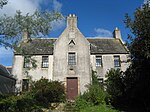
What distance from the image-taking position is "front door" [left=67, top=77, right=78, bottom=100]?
24.2 m

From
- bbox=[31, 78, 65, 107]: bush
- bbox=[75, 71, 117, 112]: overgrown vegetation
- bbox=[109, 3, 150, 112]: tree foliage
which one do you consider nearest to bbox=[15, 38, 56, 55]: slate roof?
bbox=[31, 78, 65, 107]: bush

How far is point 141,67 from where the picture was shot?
15.2 meters

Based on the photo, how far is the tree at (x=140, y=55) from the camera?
1403 centimetres

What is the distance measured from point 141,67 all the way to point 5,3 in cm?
1180

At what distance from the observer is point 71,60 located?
25.5 metres

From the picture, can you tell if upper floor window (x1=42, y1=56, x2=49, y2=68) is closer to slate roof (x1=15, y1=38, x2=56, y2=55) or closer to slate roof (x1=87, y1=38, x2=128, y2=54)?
slate roof (x1=15, y1=38, x2=56, y2=55)

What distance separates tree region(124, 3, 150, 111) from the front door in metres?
8.63

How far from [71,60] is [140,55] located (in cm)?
1174

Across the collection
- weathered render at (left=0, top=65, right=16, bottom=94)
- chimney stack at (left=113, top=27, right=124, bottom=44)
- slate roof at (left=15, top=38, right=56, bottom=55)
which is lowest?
weathered render at (left=0, top=65, right=16, bottom=94)

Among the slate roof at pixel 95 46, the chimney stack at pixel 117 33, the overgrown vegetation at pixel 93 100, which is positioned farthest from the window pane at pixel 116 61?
the overgrown vegetation at pixel 93 100

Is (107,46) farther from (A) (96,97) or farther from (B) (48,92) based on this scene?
(B) (48,92)

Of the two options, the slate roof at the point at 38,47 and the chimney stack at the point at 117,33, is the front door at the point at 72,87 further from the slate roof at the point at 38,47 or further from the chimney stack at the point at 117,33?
the chimney stack at the point at 117,33

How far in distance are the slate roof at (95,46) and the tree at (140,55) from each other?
10256 mm

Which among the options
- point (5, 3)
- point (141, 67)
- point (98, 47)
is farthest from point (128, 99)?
point (5, 3)
